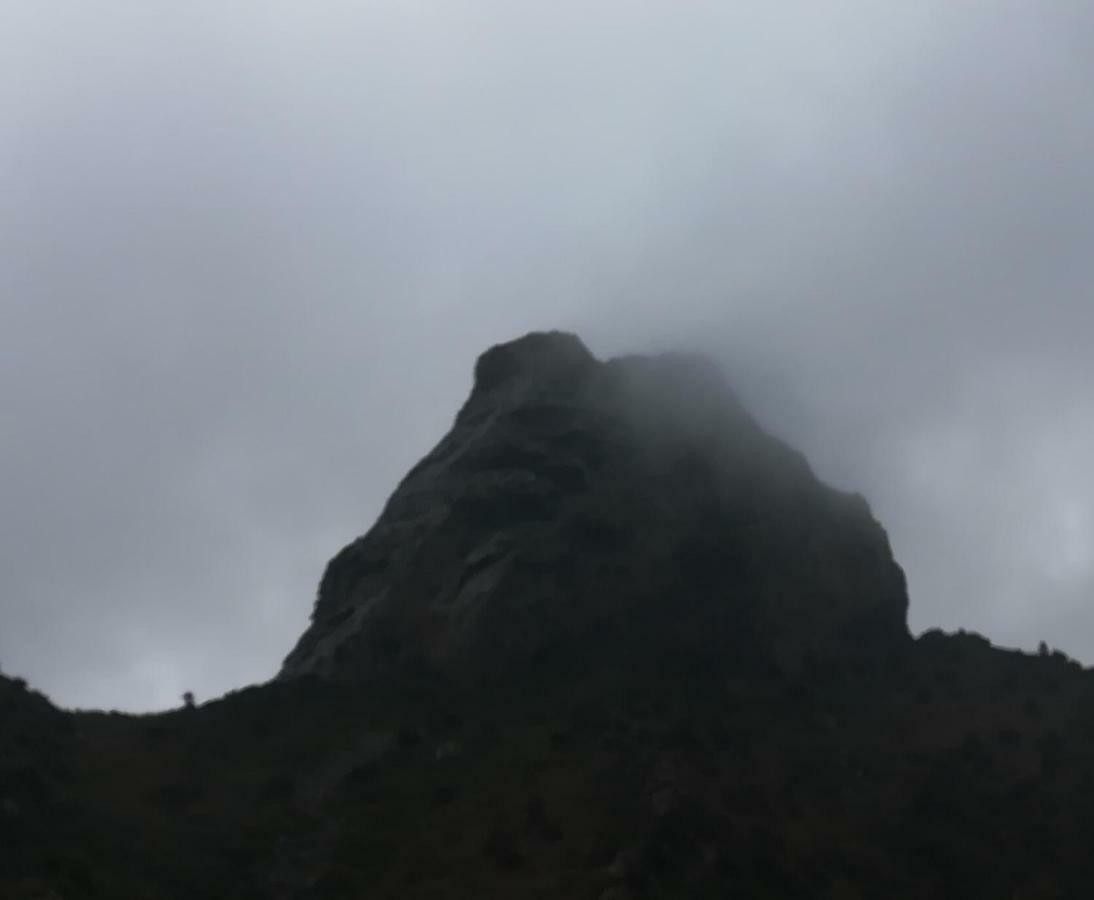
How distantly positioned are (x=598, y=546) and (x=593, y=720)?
13276mm

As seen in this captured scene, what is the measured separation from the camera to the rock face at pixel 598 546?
6906 cm

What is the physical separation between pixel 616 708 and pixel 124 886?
970 inches

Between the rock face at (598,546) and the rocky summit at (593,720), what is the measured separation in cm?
18

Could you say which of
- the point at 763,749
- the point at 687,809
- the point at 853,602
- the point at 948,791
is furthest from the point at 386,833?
the point at 853,602

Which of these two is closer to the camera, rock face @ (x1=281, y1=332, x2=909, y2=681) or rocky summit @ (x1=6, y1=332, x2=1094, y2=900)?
rocky summit @ (x1=6, y1=332, x2=1094, y2=900)

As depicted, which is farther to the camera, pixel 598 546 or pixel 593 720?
pixel 598 546

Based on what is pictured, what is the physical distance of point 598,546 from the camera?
73125mm

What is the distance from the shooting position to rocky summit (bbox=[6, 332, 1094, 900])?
49125mm

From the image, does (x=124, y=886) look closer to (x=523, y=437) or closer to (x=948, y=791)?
(x=948, y=791)

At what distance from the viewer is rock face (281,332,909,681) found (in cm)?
6906

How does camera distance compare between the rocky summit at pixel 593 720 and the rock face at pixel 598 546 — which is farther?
the rock face at pixel 598 546

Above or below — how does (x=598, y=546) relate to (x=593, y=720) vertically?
above

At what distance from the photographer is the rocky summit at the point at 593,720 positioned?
1934 inches

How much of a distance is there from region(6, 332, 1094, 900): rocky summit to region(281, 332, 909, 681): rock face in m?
0.18
